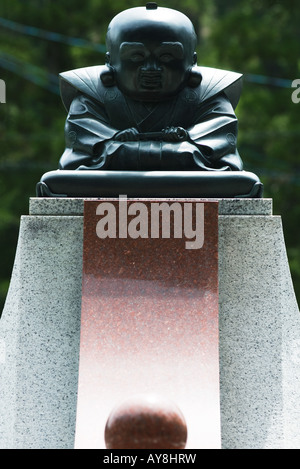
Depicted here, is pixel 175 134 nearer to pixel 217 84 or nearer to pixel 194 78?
pixel 194 78

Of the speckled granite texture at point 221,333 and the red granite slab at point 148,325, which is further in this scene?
the speckled granite texture at point 221,333

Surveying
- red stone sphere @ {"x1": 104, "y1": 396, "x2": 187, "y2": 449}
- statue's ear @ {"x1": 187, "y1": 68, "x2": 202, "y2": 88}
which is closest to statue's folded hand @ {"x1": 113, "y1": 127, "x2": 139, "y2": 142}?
statue's ear @ {"x1": 187, "y1": 68, "x2": 202, "y2": 88}

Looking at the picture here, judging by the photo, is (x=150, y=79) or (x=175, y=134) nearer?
(x=175, y=134)

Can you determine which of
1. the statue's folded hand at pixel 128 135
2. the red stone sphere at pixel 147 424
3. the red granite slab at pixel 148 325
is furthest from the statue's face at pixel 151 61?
the red stone sphere at pixel 147 424

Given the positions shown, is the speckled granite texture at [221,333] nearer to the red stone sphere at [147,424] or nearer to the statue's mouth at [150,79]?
the statue's mouth at [150,79]

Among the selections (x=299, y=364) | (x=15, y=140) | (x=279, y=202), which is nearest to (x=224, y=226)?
(x=299, y=364)

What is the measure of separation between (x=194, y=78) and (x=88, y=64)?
9.03 meters

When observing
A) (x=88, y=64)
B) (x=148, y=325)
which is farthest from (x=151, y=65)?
(x=88, y=64)

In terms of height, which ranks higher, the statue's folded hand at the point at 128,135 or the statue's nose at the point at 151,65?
the statue's nose at the point at 151,65

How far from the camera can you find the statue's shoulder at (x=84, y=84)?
7676 millimetres

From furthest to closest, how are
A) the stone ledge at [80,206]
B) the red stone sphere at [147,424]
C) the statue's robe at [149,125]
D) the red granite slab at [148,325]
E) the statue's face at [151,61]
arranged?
1. the statue's face at [151,61]
2. the statue's robe at [149,125]
3. the stone ledge at [80,206]
4. the red granite slab at [148,325]
5. the red stone sphere at [147,424]

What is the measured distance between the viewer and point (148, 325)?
21.6 ft

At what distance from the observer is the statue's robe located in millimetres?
7297

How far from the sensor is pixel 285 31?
17.0 metres
